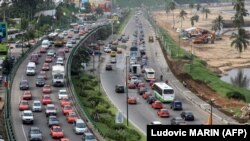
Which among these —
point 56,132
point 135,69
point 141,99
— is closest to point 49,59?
point 135,69

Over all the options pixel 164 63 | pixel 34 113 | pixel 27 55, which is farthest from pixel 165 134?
pixel 164 63

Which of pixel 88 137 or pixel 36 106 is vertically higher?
pixel 88 137

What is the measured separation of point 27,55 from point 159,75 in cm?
2580

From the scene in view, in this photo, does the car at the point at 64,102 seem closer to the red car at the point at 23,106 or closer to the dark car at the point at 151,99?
the red car at the point at 23,106

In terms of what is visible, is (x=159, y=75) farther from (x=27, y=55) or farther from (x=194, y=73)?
(x=27, y=55)

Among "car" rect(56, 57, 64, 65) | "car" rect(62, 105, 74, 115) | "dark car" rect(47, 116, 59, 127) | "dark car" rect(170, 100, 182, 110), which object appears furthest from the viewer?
"car" rect(56, 57, 64, 65)

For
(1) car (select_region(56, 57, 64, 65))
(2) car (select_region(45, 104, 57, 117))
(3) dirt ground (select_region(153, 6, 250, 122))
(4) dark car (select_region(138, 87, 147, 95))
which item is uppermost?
(2) car (select_region(45, 104, 57, 117))

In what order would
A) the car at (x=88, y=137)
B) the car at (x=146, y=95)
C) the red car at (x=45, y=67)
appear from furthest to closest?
the red car at (x=45, y=67) → the car at (x=146, y=95) → the car at (x=88, y=137)

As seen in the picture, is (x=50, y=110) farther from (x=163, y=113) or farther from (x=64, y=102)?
(x=163, y=113)

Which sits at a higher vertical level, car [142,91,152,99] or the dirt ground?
car [142,91,152,99]

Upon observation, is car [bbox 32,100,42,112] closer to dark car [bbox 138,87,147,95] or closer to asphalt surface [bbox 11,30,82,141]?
asphalt surface [bbox 11,30,82,141]

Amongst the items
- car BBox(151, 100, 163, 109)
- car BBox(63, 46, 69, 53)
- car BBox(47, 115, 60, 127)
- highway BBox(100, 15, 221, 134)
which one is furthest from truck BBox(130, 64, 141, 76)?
car BBox(47, 115, 60, 127)

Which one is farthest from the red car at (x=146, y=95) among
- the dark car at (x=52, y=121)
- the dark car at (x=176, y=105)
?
the dark car at (x=52, y=121)

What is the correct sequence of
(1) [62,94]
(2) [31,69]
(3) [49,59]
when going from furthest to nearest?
(3) [49,59], (2) [31,69], (1) [62,94]
